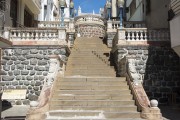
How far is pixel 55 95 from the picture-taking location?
1220cm

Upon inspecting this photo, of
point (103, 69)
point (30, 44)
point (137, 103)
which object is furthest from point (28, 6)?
point (137, 103)

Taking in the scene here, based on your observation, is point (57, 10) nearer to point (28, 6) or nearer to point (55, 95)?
point (28, 6)

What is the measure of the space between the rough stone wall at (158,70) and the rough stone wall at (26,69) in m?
4.26

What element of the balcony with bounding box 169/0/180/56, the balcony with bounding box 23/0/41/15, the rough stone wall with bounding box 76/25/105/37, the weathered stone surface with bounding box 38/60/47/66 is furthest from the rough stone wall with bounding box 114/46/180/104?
the rough stone wall with bounding box 76/25/105/37

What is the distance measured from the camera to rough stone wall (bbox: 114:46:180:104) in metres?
15.5

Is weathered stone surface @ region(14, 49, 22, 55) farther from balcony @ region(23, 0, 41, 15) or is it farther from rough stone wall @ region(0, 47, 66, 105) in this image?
balcony @ region(23, 0, 41, 15)

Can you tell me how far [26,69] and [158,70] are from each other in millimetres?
7271

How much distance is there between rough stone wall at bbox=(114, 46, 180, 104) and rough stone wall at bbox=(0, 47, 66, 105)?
4.26 meters

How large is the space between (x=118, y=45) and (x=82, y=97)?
16.3 ft

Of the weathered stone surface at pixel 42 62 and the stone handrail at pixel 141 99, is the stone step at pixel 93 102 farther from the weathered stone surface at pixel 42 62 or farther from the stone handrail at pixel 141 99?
the weathered stone surface at pixel 42 62

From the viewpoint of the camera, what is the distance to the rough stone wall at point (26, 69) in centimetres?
1546

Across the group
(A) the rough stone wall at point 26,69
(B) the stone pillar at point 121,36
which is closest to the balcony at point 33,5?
(A) the rough stone wall at point 26,69

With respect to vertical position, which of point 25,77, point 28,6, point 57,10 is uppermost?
point 57,10

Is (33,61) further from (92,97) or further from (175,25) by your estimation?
(175,25)
